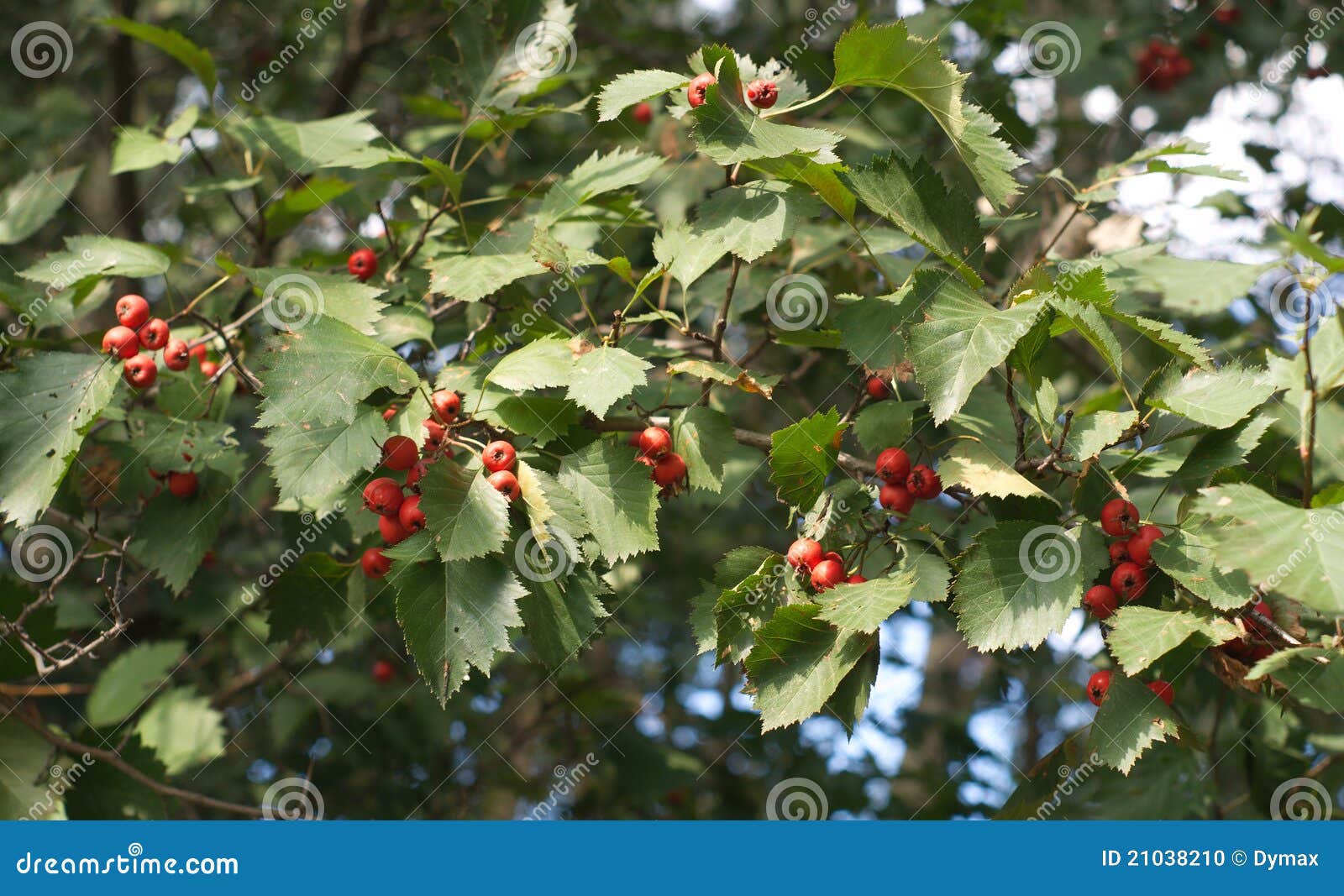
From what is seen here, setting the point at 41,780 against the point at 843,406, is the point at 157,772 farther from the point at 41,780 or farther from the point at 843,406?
the point at 843,406

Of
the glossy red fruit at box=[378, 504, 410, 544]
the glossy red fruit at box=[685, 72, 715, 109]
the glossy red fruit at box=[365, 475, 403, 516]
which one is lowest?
the glossy red fruit at box=[378, 504, 410, 544]

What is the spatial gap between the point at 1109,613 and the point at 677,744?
3753 millimetres

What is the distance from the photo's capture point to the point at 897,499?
2.18m

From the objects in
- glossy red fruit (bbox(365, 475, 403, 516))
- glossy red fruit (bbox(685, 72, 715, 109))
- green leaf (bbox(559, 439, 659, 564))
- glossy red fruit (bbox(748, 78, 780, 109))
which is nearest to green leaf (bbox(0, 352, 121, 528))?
glossy red fruit (bbox(365, 475, 403, 516))

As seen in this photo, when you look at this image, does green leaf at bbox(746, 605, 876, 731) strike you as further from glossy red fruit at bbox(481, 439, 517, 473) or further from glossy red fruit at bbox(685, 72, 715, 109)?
glossy red fruit at bbox(685, 72, 715, 109)

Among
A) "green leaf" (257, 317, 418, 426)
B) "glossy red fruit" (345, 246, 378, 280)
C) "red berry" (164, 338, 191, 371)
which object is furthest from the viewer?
"glossy red fruit" (345, 246, 378, 280)

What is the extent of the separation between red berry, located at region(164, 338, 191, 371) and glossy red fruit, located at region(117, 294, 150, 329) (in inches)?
3.5

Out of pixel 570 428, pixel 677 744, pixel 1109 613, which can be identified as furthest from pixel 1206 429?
pixel 677 744

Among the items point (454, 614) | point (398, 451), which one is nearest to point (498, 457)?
point (398, 451)

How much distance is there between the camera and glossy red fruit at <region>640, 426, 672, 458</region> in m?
2.18

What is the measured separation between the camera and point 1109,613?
2.03 meters

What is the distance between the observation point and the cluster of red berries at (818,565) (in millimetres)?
2018

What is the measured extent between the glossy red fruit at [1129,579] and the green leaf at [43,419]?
2048mm

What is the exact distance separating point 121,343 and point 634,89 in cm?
130
